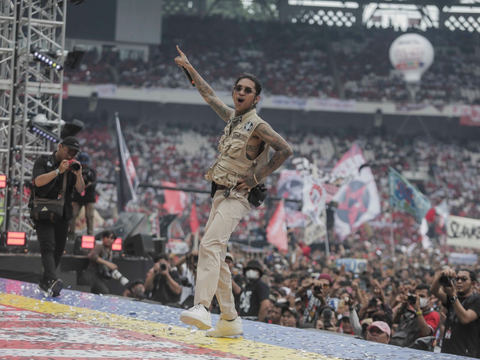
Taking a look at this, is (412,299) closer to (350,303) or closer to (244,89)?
(350,303)

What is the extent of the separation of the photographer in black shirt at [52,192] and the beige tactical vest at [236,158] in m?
2.01

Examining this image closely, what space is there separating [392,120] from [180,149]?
574 inches

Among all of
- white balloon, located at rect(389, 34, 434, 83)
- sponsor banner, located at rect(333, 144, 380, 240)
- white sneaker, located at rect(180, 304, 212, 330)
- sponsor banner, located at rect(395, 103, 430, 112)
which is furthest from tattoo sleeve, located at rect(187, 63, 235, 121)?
white balloon, located at rect(389, 34, 434, 83)

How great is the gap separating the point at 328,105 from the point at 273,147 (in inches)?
1455

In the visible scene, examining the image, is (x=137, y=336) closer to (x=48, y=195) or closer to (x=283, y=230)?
(x=48, y=195)

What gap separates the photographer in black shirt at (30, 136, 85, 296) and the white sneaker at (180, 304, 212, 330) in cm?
228

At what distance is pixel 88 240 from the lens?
944 cm

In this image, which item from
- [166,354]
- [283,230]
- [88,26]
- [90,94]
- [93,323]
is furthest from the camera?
[88,26]

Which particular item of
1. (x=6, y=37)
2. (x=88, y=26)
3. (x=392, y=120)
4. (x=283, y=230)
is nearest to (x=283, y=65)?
(x=392, y=120)

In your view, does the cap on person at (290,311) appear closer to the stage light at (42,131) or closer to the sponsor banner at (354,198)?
the stage light at (42,131)

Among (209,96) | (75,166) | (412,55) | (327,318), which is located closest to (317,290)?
(327,318)

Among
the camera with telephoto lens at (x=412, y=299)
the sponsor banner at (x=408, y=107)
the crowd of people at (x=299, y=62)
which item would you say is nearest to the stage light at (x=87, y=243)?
the camera with telephoto lens at (x=412, y=299)

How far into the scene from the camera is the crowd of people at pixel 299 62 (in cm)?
4106

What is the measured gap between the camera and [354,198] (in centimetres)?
2006
